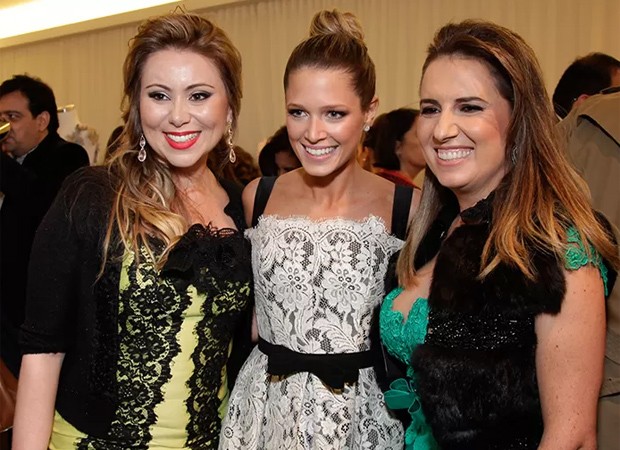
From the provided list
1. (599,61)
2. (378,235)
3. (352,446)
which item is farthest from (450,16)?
(352,446)

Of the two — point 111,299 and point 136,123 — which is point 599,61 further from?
point 111,299

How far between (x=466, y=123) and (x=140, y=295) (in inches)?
34.4

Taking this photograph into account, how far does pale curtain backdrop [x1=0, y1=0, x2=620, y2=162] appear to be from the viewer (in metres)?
5.09

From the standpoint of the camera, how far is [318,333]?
A: 1.93 metres

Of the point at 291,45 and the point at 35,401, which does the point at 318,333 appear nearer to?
the point at 35,401

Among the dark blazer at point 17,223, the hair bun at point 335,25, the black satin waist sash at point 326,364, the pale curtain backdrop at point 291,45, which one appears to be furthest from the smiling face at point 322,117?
the pale curtain backdrop at point 291,45

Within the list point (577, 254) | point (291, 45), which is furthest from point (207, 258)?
point (291, 45)

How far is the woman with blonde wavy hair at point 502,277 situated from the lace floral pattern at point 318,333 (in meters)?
0.20

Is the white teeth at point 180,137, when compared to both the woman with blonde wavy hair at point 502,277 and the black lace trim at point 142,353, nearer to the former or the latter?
the black lace trim at point 142,353

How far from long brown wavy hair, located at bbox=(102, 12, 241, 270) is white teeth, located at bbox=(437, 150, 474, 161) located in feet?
2.18

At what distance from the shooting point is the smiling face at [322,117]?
6.37 ft

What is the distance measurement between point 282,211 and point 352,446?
0.68 m

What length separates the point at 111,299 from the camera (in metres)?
1.74

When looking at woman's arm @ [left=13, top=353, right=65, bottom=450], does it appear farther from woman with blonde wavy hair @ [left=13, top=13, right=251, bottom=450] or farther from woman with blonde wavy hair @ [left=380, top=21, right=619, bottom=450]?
woman with blonde wavy hair @ [left=380, top=21, right=619, bottom=450]
